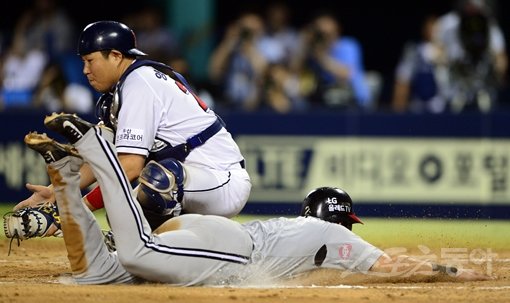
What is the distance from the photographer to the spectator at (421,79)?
569 inches

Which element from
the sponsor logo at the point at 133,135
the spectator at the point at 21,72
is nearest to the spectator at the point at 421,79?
the spectator at the point at 21,72

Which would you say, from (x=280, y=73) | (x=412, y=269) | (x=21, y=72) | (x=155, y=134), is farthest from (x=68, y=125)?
(x=21, y=72)

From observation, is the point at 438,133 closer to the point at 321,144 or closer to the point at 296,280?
the point at 321,144

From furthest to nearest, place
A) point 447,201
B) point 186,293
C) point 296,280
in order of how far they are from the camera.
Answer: point 447,201, point 296,280, point 186,293

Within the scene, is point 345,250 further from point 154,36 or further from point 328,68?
point 154,36

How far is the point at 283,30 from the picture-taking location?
15453 mm

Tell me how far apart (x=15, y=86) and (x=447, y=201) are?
250 inches

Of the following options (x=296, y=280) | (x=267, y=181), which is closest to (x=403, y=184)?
(x=267, y=181)

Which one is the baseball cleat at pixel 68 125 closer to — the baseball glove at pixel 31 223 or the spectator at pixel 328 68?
the baseball glove at pixel 31 223

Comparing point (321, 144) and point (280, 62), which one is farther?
point (280, 62)

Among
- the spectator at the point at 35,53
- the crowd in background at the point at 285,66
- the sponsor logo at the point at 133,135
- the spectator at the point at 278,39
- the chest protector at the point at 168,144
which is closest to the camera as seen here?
the sponsor logo at the point at 133,135

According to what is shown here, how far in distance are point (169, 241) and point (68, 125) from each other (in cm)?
95

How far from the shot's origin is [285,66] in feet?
48.7

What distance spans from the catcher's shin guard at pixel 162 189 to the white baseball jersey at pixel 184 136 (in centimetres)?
11
